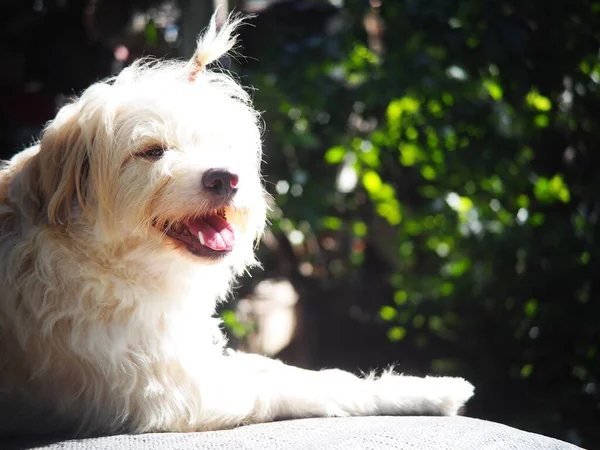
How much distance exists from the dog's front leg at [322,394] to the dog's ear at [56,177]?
596 millimetres

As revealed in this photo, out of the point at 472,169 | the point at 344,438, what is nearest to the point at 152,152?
the point at 344,438

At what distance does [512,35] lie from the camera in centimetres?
301

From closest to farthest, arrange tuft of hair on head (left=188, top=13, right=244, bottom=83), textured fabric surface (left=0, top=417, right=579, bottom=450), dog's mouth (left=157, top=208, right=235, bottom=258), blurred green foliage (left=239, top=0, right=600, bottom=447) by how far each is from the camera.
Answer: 1. textured fabric surface (left=0, top=417, right=579, bottom=450)
2. dog's mouth (left=157, top=208, right=235, bottom=258)
3. tuft of hair on head (left=188, top=13, right=244, bottom=83)
4. blurred green foliage (left=239, top=0, right=600, bottom=447)

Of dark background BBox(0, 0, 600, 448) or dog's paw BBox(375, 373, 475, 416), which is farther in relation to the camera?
dark background BBox(0, 0, 600, 448)

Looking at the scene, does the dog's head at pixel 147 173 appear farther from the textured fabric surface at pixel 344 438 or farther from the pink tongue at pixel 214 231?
the textured fabric surface at pixel 344 438

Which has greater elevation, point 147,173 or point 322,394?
point 147,173

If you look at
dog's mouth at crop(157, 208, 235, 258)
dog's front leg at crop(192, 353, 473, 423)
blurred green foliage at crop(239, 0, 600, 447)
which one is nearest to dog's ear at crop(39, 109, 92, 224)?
dog's mouth at crop(157, 208, 235, 258)

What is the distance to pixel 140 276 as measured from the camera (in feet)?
6.64

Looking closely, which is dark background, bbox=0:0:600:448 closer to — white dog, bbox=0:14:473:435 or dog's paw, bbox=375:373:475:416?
white dog, bbox=0:14:473:435

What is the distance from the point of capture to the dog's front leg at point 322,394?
1.99 meters

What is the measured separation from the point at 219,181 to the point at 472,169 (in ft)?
6.75

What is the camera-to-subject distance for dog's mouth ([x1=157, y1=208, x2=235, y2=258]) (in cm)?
204

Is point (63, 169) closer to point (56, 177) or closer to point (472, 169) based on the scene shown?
point (56, 177)

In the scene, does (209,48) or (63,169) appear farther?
(209,48)
